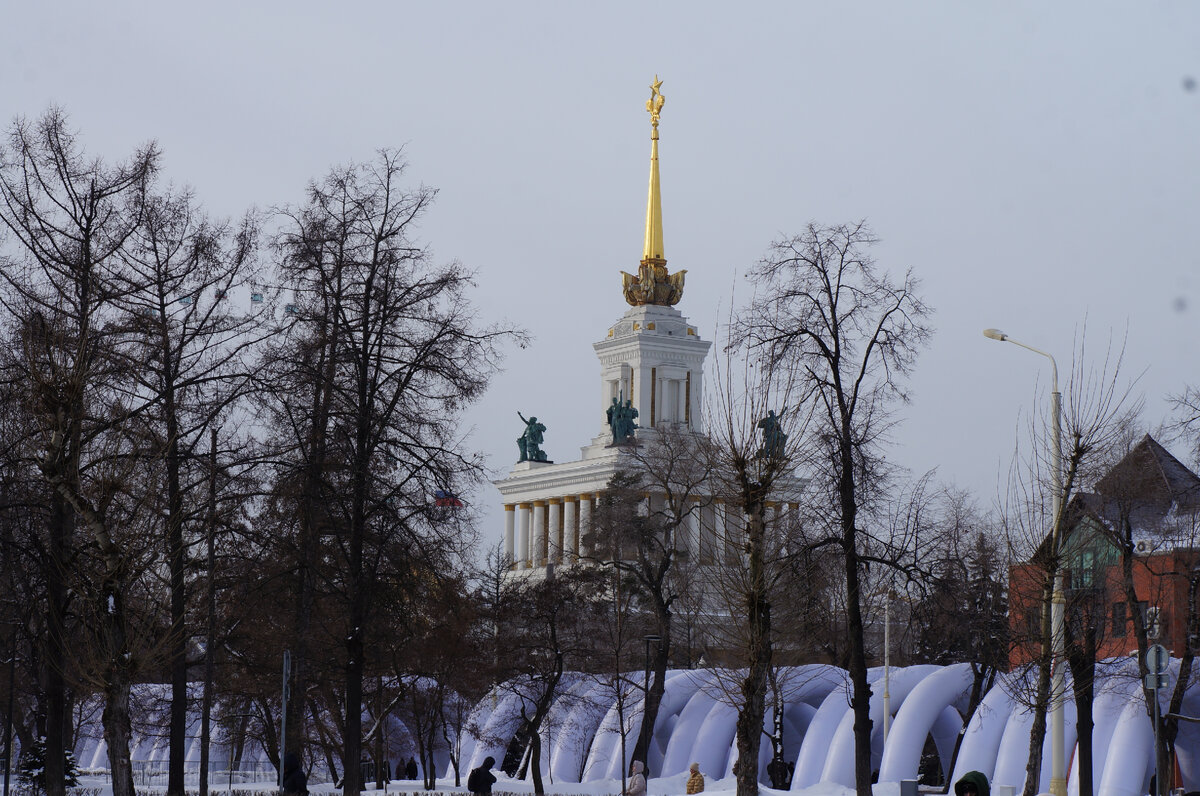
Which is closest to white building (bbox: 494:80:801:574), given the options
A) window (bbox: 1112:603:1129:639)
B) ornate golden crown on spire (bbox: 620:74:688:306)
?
ornate golden crown on spire (bbox: 620:74:688:306)

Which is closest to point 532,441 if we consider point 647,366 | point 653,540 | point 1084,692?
point 647,366

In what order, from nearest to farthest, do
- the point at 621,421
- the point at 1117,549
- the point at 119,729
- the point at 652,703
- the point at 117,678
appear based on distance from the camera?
the point at 117,678, the point at 119,729, the point at 1117,549, the point at 652,703, the point at 621,421

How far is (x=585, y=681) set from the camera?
5438 centimetres

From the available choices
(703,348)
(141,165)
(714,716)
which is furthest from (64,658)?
(703,348)

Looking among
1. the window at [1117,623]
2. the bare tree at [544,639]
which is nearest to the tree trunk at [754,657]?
the window at [1117,623]

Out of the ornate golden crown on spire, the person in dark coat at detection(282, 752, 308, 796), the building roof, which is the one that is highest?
the ornate golden crown on spire

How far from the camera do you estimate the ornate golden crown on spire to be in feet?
364

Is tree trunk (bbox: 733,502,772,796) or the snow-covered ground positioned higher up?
tree trunk (bbox: 733,502,772,796)

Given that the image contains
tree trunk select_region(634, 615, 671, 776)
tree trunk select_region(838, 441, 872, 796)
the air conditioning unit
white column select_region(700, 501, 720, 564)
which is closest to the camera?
white column select_region(700, 501, 720, 564)

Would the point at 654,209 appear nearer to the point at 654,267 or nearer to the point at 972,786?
the point at 654,267

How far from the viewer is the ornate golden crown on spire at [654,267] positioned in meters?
111

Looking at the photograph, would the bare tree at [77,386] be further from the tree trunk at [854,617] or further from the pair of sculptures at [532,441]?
the pair of sculptures at [532,441]

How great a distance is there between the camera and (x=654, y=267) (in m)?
111

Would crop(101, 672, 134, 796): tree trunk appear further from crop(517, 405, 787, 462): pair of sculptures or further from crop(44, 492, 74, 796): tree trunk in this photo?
crop(517, 405, 787, 462): pair of sculptures
